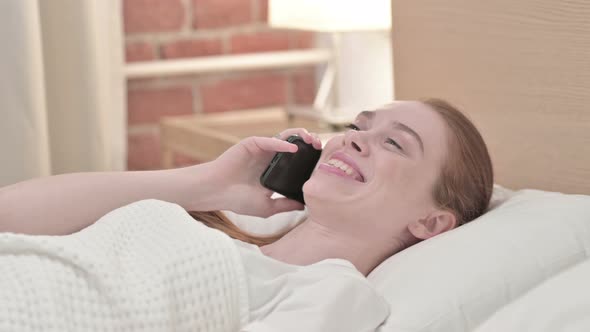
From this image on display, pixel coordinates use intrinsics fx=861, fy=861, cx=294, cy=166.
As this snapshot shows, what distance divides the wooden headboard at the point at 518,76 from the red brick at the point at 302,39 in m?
1.06

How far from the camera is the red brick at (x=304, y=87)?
262 centimetres

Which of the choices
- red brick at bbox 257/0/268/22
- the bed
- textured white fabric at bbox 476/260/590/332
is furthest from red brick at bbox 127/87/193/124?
textured white fabric at bbox 476/260/590/332

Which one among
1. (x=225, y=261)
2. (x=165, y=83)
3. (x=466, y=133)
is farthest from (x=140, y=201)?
(x=165, y=83)

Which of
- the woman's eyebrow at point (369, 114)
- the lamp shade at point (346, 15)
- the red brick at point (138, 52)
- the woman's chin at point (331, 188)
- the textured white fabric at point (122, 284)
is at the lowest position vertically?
the textured white fabric at point (122, 284)

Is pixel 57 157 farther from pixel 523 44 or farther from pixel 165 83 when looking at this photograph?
pixel 523 44

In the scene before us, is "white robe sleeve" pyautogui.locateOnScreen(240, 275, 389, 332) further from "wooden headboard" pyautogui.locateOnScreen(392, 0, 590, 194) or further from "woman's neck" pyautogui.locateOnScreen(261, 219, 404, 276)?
"wooden headboard" pyautogui.locateOnScreen(392, 0, 590, 194)

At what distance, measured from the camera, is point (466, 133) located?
1159 millimetres

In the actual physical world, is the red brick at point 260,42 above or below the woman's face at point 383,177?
above

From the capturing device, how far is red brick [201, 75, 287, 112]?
2.47 m

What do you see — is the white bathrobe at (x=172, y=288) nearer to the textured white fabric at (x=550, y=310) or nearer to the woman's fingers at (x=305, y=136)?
the textured white fabric at (x=550, y=310)

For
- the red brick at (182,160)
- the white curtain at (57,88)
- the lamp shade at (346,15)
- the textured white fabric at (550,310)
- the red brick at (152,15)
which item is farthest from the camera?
the red brick at (182,160)

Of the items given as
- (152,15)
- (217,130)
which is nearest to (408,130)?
(217,130)

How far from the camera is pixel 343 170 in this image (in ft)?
3.70

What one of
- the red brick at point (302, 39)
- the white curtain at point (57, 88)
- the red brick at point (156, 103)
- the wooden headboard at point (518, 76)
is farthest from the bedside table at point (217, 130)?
the wooden headboard at point (518, 76)
